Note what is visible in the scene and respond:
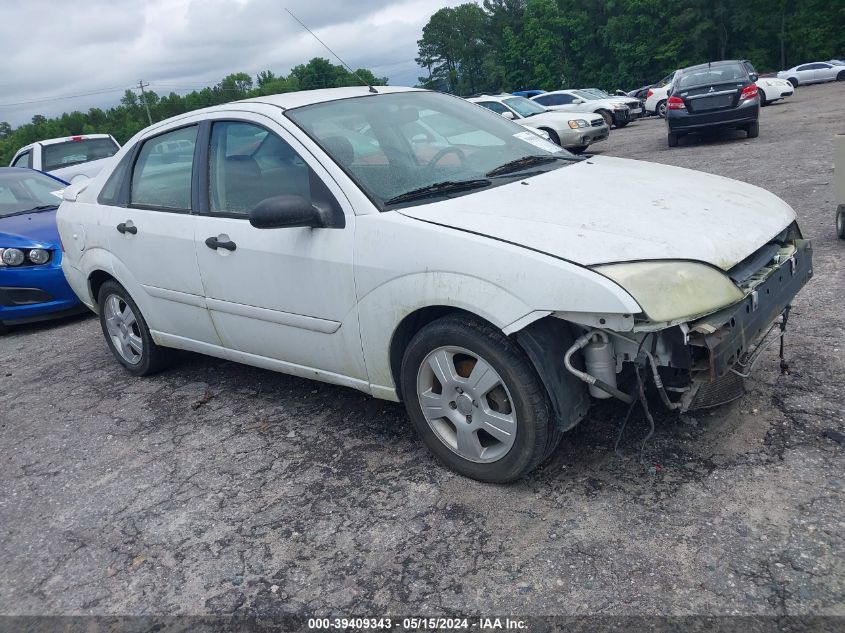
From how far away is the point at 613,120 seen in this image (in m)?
24.1

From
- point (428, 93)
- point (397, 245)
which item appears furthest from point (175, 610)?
point (428, 93)

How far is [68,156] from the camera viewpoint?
12406mm

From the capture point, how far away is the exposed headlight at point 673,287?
2.54 metres

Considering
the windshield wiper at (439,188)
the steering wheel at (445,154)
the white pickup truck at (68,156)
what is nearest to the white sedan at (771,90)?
the white pickup truck at (68,156)

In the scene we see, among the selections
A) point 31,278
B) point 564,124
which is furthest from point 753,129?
point 31,278

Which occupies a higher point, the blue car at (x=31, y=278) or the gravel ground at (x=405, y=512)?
the blue car at (x=31, y=278)

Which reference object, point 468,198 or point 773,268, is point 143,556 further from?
point 773,268

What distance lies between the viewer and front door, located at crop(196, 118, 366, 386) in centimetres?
340

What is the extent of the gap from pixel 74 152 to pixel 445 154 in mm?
10868

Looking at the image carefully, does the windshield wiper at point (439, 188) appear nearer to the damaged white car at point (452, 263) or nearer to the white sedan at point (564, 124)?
the damaged white car at point (452, 263)

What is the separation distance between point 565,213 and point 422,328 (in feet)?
2.49

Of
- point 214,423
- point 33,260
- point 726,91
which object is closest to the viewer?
point 214,423

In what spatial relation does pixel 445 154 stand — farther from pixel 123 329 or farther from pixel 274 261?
pixel 123 329

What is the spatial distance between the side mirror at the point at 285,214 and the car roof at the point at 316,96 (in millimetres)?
758
